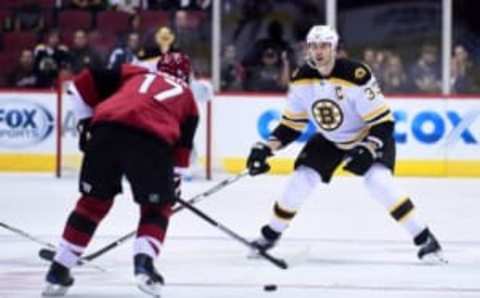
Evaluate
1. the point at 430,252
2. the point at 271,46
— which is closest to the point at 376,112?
the point at 430,252

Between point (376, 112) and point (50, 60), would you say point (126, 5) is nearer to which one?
point (50, 60)

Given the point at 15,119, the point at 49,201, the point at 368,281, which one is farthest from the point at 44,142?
the point at 368,281

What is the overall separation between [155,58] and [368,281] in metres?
3.56

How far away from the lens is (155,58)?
8.93 m

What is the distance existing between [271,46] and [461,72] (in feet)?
5.40

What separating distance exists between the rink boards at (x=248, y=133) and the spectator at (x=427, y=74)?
1304 millimetres

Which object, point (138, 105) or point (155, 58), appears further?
point (155, 58)

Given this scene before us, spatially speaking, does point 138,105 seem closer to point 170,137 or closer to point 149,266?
point 170,137

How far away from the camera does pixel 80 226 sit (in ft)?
16.7

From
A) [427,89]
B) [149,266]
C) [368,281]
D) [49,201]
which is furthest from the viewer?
[427,89]

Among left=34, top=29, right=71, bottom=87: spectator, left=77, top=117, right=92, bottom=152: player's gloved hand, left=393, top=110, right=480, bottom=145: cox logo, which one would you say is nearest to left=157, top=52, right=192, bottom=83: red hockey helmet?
left=77, top=117, right=92, bottom=152: player's gloved hand

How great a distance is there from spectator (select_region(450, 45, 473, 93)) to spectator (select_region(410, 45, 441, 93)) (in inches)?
6.0

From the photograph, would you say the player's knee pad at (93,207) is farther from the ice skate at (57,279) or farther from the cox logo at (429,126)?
the cox logo at (429,126)

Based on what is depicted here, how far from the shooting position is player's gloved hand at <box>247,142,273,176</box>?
621 cm
